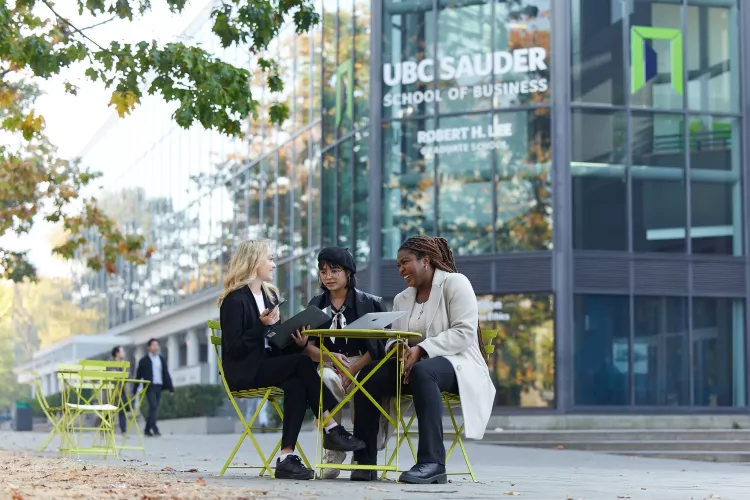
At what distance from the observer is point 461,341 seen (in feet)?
26.1

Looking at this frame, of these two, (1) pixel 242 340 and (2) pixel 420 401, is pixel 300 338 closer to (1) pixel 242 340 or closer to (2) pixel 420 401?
(1) pixel 242 340

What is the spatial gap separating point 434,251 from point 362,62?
19497 mm

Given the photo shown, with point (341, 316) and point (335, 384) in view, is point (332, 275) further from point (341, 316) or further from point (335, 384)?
point (335, 384)

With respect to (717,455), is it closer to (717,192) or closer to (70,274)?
(717,192)

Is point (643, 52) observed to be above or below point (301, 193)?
above

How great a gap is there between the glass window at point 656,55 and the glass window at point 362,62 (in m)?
5.37

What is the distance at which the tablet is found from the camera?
7.71 metres

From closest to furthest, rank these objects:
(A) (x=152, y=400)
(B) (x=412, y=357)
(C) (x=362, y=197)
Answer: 1. (B) (x=412, y=357)
2. (A) (x=152, y=400)
3. (C) (x=362, y=197)

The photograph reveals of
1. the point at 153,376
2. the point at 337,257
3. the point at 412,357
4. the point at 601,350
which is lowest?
the point at 153,376

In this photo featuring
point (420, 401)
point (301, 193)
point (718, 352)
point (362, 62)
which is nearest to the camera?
point (420, 401)

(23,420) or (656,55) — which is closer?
(656,55)

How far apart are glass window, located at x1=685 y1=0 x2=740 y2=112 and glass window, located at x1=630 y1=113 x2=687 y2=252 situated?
877 mm

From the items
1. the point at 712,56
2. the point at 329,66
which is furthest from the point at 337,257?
the point at 329,66

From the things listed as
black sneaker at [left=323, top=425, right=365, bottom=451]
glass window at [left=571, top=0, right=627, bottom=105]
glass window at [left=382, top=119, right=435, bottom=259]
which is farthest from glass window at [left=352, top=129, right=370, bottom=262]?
black sneaker at [left=323, top=425, right=365, bottom=451]
